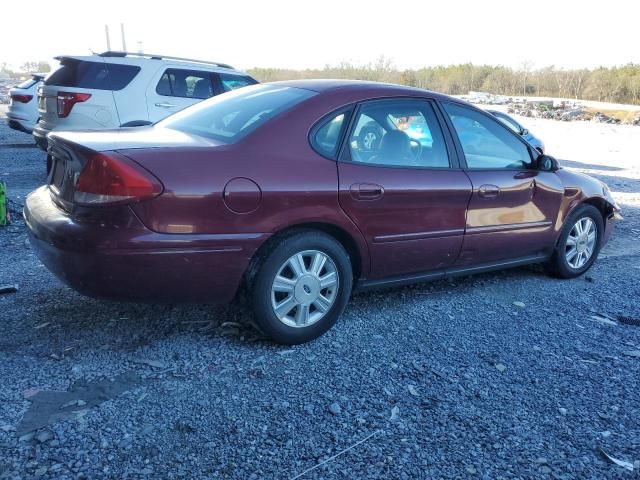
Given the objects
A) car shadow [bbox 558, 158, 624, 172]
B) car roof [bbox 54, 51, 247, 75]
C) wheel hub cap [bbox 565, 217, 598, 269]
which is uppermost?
car roof [bbox 54, 51, 247, 75]

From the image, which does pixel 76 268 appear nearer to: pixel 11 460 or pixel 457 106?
pixel 11 460

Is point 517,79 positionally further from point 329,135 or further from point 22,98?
point 329,135

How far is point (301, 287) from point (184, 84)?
601 cm

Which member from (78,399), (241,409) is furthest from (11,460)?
(241,409)

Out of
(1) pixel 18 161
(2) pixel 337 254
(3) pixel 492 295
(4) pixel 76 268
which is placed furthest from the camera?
(1) pixel 18 161

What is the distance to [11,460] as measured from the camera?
7.74 feet

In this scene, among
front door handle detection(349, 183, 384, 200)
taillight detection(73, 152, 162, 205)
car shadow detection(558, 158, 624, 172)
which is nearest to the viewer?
taillight detection(73, 152, 162, 205)

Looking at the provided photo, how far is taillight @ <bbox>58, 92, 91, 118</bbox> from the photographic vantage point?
25.2 ft

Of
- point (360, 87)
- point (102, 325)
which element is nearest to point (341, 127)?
point (360, 87)

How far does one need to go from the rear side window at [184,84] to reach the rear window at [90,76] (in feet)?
1.72

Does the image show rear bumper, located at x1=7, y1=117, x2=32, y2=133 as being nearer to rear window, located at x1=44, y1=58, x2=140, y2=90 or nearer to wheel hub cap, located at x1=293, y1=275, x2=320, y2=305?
rear window, located at x1=44, y1=58, x2=140, y2=90

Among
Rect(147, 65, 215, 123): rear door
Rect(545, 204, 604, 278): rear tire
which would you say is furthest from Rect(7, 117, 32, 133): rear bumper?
Rect(545, 204, 604, 278): rear tire

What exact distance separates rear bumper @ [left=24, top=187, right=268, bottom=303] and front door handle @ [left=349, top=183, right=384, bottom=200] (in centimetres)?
69

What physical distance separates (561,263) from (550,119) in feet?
106
